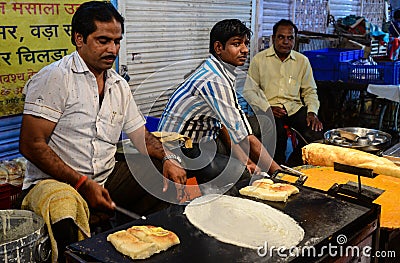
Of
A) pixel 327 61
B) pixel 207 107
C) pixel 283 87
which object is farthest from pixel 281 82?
pixel 207 107

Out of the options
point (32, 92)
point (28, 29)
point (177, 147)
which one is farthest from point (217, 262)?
point (28, 29)

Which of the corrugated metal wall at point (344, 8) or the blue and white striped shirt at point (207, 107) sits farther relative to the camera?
the corrugated metal wall at point (344, 8)

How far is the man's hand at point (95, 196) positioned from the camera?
103 inches

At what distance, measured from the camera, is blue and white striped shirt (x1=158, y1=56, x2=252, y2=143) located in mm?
3461

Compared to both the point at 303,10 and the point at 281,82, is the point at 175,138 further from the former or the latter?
the point at 303,10

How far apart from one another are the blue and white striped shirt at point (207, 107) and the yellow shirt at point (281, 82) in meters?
1.93

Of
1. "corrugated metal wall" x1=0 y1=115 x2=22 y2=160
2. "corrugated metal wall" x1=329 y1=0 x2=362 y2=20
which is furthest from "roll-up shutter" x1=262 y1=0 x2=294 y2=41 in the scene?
"corrugated metal wall" x1=0 y1=115 x2=22 y2=160

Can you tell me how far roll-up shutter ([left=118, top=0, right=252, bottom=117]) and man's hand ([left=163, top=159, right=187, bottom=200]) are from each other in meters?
1.87

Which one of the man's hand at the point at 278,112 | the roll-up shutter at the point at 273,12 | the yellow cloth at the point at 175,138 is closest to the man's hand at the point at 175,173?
the yellow cloth at the point at 175,138

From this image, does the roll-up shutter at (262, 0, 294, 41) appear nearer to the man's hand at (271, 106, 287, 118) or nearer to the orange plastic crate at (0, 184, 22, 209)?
the man's hand at (271, 106, 287, 118)

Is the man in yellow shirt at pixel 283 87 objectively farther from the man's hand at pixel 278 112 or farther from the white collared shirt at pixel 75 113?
the white collared shirt at pixel 75 113

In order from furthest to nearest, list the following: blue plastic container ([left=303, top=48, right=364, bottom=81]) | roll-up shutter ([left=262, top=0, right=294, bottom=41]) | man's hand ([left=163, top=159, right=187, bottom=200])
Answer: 1. roll-up shutter ([left=262, top=0, right=294, bottom=41])
2. blue plastic container ([left=303, top=48, right=364, bottom=81])
3. man's hand ([left=163, top=159, right=187, bottom=200])

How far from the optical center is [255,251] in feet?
6.21

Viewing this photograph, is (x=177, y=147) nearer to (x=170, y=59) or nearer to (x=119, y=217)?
(x=119, y=217)
